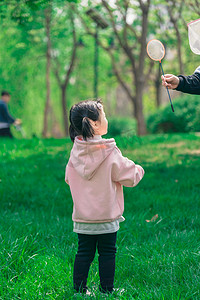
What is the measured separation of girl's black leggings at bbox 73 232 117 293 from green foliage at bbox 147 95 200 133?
11724mm

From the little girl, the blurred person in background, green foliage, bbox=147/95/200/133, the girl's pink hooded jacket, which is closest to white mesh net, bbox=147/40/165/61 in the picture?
the little girl

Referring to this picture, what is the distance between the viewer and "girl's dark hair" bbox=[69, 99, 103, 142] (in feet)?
7.82

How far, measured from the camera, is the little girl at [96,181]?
2.41 meters

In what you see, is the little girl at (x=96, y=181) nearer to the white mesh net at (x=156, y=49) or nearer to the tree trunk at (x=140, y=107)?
the white mesh net at (x=156, y=49)

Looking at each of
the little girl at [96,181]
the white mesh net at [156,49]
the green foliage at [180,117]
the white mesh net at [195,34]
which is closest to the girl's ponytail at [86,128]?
the little girl at [96,181]

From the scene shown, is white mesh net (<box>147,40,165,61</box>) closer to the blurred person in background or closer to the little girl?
the little girl

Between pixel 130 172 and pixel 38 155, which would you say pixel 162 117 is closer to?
pixel 38 155

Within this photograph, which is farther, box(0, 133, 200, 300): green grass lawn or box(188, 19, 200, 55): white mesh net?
box(188, 19, 200, 55): white mesh net

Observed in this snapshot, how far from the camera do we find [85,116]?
2.43m

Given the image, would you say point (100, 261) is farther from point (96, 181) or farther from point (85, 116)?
point (85, 116)

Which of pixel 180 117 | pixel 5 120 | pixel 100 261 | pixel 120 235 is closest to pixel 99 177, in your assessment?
pixel 100 261

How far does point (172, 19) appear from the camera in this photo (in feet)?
53.6

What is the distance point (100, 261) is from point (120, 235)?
1.11m

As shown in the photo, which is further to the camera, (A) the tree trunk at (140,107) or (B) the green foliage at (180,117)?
(A) the tree trunk at (140,107)
